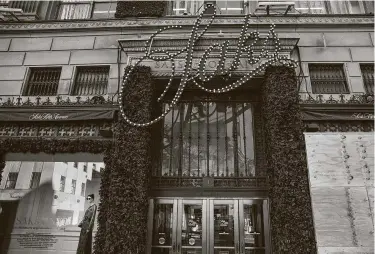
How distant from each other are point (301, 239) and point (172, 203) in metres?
4.43

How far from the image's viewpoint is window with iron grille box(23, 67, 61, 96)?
1198 cm

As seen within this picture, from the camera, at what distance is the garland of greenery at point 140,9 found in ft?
41.2

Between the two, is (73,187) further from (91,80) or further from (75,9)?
(75,9)

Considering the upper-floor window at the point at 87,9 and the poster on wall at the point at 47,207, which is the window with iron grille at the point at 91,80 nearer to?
the upper-floor window at the point at 87,9

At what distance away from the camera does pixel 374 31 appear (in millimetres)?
11945

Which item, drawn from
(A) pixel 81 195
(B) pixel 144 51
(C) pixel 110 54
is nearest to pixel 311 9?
(B) pixel 144 51

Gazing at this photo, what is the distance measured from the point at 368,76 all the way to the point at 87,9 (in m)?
12.4

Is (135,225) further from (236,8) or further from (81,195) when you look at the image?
(236,8)

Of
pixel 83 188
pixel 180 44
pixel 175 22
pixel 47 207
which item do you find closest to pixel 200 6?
pixel 175 22

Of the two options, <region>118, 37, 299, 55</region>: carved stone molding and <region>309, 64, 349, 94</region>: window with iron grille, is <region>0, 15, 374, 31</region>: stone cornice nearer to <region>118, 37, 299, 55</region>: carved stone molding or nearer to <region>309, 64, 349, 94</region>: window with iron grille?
<region>118, 37, 299, 55</region>: carved stone molding

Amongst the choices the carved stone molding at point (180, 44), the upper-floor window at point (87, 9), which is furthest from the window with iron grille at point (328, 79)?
the upper-floor window at point (87, 9)

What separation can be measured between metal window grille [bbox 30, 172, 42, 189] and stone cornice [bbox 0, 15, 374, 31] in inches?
245

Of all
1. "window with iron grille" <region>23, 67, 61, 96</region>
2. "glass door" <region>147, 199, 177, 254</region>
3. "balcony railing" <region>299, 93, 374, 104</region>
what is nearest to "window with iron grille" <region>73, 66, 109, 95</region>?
"window with iron grille" <region>23, 67, 61, 96</region>

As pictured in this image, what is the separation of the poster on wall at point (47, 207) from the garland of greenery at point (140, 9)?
6.59 m
